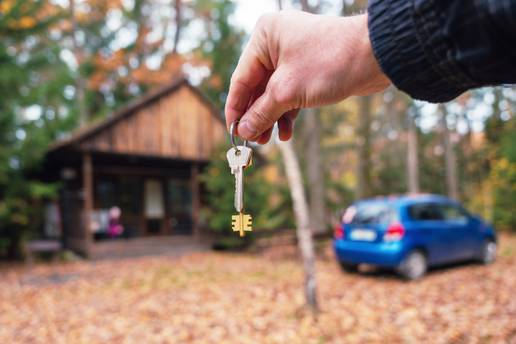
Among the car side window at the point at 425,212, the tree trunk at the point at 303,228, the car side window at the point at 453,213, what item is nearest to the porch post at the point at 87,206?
the tree trunk at the point at 303,228

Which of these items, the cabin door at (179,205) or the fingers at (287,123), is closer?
the fingers at (287,123)

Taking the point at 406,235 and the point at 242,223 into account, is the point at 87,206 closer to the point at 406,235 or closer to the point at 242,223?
the point at 406,235

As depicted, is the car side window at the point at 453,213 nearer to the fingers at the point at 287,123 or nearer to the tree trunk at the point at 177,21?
the fingers at the point at 287,123

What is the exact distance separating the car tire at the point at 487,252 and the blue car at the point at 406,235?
335mm

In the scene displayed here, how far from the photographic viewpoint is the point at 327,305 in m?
6.23

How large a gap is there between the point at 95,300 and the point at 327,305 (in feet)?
13.7

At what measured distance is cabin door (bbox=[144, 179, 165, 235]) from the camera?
16.5 metres

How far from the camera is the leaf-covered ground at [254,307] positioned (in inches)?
193

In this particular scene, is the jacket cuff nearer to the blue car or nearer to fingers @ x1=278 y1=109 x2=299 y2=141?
fingers @ x1=278 y1=109 x2=299 y2=141

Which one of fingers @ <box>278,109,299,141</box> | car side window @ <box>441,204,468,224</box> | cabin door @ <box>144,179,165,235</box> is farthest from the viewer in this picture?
cabin door @ <box>144,179,165,235</box>

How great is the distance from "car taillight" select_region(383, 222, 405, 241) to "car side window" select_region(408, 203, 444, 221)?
0.45 meters

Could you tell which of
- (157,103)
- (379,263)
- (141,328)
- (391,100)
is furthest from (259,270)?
(391,100)

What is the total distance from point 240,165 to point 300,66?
389mm

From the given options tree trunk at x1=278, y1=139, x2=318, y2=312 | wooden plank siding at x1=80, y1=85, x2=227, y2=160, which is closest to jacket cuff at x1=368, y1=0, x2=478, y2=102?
tree trunk at x1=278, y1=139, x2=318, y2=312
